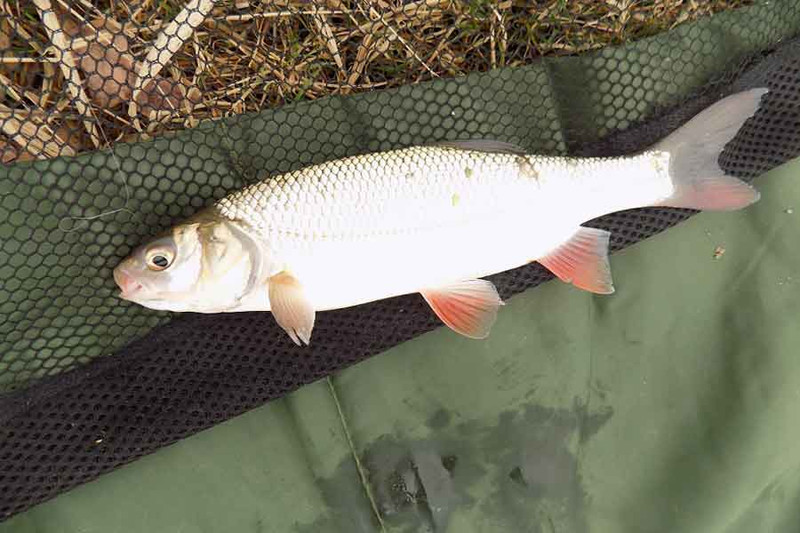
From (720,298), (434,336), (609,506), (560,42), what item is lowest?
(609,506)

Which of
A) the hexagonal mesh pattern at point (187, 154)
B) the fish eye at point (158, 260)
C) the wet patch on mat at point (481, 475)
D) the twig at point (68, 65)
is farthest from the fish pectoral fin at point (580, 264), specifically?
the twig at point (68, 65)

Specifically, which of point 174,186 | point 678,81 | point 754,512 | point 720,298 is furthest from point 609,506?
→ point 174,186

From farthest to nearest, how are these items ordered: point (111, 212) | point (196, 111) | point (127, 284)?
1. point (196, 111)
2. point (111, 212)
3. point (127, 284)

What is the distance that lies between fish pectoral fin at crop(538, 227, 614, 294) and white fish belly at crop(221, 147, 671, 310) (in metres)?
0.03

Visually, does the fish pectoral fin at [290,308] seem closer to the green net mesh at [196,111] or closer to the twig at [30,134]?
the green net mesh at [196,111]

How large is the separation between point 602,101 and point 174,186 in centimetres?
117

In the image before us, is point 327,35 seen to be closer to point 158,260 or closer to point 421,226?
point 421,226

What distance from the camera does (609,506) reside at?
1908mm

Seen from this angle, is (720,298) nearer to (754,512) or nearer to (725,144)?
(725,144)

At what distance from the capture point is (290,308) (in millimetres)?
1463

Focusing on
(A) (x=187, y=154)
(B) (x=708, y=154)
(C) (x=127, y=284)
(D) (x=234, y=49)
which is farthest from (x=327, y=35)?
(B) (x=708, y=154)

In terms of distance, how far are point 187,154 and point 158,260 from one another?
0.32 metres

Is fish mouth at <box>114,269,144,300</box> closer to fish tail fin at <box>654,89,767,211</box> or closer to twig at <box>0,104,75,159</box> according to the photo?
twig at <box>0,104,75,159</box>

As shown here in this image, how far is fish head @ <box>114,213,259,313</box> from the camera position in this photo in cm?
144
